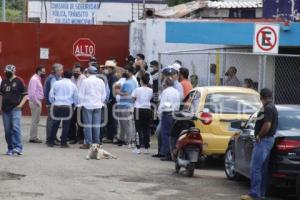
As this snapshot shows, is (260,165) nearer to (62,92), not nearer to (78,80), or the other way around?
(62,92)

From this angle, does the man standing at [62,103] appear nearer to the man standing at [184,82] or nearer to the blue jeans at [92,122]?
the blue jeans at [92,122]

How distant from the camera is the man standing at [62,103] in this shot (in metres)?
17.9

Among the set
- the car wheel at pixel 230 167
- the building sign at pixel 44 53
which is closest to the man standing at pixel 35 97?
the car wheel at pixel 230 167

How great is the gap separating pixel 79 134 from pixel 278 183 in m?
8.53

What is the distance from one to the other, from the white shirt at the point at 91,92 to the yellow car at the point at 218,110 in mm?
2819

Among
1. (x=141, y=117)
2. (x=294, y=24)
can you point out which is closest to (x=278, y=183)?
(x=141, y=117)

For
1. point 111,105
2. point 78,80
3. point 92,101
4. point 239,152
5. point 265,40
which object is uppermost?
point 265,40

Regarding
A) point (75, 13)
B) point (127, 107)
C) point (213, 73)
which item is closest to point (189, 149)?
point (127, 107)

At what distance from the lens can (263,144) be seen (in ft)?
36.5

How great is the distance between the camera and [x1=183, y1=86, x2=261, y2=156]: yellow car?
1447cm

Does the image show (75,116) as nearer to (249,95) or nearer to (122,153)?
(122,153)

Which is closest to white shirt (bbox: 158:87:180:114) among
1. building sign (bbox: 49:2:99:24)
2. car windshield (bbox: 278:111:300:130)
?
car windshield (bbox: 278:111:300:130)

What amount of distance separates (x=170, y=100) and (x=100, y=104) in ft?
7.83

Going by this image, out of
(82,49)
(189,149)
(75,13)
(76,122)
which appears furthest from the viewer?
(75,13)
